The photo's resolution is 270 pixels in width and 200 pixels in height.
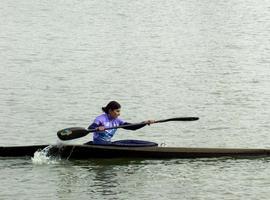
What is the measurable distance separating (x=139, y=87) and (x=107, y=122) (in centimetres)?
1195

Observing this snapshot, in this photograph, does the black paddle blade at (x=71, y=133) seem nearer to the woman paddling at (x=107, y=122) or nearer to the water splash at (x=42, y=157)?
the woman paddling at (x=107, y=122)

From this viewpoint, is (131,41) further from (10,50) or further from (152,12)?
(152,12)

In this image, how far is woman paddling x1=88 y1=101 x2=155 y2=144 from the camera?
67.3ft

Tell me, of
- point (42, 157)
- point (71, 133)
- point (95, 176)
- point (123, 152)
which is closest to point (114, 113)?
point (123, 152)

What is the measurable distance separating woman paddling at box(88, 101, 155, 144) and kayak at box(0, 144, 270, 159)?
380 millimetres

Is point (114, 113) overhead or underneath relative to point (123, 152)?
overhead

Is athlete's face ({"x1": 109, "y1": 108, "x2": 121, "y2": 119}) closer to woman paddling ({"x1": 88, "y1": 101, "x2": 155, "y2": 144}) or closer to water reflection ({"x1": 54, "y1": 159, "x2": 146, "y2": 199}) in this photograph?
woman paddling ({"x1": 88, "y1": 101, "x2": 155, "y2": 144})

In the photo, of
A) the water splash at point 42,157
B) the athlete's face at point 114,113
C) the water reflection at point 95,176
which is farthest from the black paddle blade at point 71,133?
the athlete's face at point 114,113

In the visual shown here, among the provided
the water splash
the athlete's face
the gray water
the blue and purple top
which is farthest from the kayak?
the athlete's face

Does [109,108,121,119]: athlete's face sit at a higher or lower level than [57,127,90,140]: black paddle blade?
higher

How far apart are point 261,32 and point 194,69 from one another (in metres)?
11.7

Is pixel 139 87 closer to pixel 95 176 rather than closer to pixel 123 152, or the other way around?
pixel 123 152

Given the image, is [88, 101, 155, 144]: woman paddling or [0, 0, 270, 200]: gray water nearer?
[0, 0, 270, 200]: gray water

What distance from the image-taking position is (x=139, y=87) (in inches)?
1287
